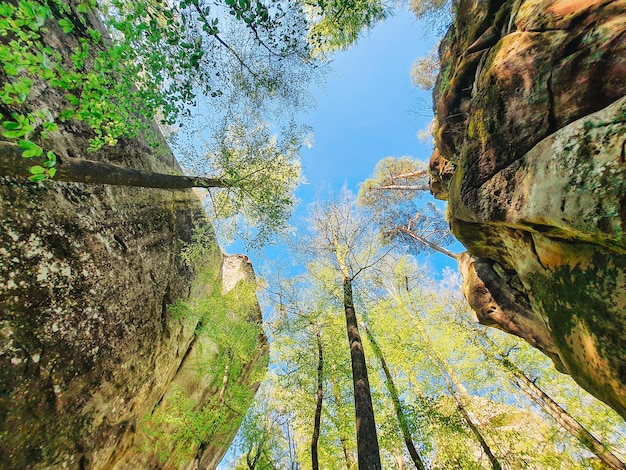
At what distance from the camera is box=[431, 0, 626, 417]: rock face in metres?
2.38

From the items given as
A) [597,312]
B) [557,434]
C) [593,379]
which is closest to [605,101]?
[597,312]

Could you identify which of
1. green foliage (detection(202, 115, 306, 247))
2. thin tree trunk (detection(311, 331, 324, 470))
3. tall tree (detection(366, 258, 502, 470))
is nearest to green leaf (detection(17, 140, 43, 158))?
green foliage (detection(202, 115, 306, 247))

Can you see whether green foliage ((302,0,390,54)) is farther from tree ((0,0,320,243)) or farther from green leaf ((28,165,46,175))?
green leaf ((28,165,46,175))

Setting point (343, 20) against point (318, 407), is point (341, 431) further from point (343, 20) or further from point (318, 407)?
point (343, 20)

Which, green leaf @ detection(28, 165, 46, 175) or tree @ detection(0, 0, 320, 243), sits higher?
tree @ detection(0, 0, 320, 243)

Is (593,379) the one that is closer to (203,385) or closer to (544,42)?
(544,42)

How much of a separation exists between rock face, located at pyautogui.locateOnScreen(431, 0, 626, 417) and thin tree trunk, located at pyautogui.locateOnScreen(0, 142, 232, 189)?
236 inches

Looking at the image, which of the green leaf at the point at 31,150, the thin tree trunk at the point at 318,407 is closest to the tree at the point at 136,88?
the green leaf at the point at 31,150

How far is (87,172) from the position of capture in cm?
361

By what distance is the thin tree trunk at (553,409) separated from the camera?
5977mm

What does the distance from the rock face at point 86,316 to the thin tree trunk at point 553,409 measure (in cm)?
852

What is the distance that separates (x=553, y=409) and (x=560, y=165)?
854 centimetres

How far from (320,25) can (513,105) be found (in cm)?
679

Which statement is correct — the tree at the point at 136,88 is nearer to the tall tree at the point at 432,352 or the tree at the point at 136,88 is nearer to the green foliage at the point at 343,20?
the green foliage at the point at 343,20
